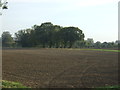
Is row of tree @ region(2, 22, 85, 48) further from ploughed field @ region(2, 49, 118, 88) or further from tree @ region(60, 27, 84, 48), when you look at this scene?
ploughed field @ region(2, 49, 118, 88)

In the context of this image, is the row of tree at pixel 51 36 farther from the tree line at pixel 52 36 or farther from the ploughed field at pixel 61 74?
the ploughed field at pixel 61 74

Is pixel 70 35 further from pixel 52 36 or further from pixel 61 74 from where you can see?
pixel 61 74

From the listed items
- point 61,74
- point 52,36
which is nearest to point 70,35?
point 52,36

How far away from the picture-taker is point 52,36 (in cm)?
11375

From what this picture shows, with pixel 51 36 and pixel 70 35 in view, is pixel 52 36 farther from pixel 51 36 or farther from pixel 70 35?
pixel 70 35

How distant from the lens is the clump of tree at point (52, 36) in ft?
374

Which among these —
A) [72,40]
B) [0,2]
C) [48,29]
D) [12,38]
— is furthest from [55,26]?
[0,2]

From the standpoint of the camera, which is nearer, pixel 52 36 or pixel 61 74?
pixel 61 74

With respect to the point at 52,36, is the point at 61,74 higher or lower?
lower

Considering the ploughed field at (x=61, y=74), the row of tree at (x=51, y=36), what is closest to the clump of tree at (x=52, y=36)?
the row of tree at (x=51, y=36)

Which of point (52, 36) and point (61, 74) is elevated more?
point (52, 36)

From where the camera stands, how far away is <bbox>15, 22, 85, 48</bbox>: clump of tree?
4483 inches

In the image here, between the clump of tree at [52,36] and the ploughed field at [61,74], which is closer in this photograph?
the ploughed field at [61,74]

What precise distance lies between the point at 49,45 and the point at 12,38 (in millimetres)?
45093
